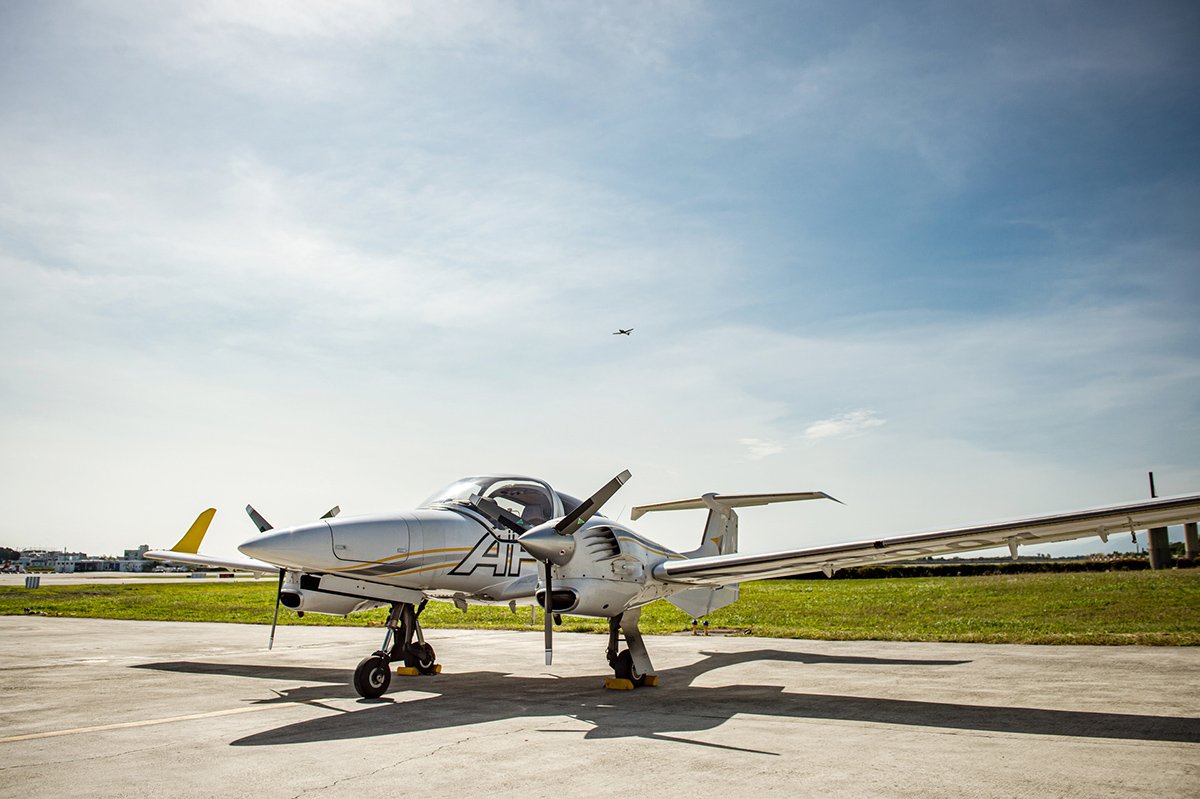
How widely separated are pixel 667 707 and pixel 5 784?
764 centimetres

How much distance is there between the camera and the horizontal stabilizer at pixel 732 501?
49.0ft

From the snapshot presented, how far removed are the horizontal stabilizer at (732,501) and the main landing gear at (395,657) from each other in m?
5.13

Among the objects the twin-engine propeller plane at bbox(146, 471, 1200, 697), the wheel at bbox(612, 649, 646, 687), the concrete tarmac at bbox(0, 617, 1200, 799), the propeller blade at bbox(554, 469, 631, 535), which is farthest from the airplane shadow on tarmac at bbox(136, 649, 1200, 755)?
the propeller blade at bbox(554, 469, 631, 535)

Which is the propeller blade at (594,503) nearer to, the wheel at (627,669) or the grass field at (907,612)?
the wheel at (627,669)

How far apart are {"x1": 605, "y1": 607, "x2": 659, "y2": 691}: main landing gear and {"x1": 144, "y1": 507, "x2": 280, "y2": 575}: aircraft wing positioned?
9676 millimetres

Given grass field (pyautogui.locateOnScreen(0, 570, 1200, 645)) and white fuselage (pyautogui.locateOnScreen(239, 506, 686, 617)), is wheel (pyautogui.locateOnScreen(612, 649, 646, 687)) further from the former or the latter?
grass field (pyautogui.locateOnScreen(0, 570, 1200, 645))

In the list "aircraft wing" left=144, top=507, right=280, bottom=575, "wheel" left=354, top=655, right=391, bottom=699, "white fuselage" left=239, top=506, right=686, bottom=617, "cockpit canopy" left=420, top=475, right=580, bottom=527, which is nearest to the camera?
"white fuselage" left=239, top=506, right=686, bottom=617

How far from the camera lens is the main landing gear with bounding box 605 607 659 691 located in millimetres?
13141

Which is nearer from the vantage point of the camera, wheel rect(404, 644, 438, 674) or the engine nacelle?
the engine nacelle

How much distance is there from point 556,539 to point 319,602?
500 centimetres

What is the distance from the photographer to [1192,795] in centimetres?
613

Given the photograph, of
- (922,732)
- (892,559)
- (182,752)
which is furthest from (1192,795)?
(182,752)

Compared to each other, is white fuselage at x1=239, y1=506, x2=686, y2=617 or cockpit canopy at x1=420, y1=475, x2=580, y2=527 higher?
cockpit canopy at x1=420, y1=475, x2=580, y2=527

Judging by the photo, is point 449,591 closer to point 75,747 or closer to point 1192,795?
point 75,747
